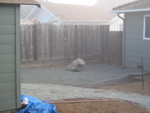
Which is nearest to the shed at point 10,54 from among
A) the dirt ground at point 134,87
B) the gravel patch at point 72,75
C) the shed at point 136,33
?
the dirt ground at point 134,87

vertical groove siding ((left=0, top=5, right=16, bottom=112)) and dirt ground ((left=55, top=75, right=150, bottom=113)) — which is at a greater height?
vertical groove siding ((left=0, top=5, right=16, bottom=112))

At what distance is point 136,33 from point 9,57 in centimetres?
916

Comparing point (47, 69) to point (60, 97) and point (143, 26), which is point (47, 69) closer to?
point (143, 26)

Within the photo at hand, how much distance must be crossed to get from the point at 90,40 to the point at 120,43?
80.7 inches

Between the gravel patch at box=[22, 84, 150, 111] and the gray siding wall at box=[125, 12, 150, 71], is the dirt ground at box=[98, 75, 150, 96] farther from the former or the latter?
the gray siding wall at box=[125, 12, 150, 71]

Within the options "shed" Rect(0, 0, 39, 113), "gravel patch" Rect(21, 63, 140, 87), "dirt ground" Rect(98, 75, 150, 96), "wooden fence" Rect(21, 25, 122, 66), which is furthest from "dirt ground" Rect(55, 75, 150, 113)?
"wooden fence" Rect(21, 25, 122, 66)

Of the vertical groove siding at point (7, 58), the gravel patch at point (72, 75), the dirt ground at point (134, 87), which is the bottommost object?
the dirt ground at point (134, 87)

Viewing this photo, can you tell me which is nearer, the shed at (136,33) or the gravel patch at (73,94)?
the gravel patch at (73,94)

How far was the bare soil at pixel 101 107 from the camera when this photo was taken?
636 centimetres

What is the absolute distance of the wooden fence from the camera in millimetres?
14586

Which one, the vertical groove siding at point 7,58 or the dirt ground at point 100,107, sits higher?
the vertical groove siding at point 7,58

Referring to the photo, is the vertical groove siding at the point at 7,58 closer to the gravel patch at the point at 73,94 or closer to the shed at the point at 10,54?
the shed at the point at 10,54

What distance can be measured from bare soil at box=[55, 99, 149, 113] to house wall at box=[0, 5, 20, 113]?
1.12m

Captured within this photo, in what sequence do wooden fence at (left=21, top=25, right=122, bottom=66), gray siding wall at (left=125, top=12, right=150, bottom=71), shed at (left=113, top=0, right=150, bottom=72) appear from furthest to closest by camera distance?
1. wooden fence at (left=21, top=25, right=122, bottom=66)
2. gray siding wall at (left=125, top=12, right=150, bottom=71)
3. shed at (left=113, top=0, right=150, bottom=72)
